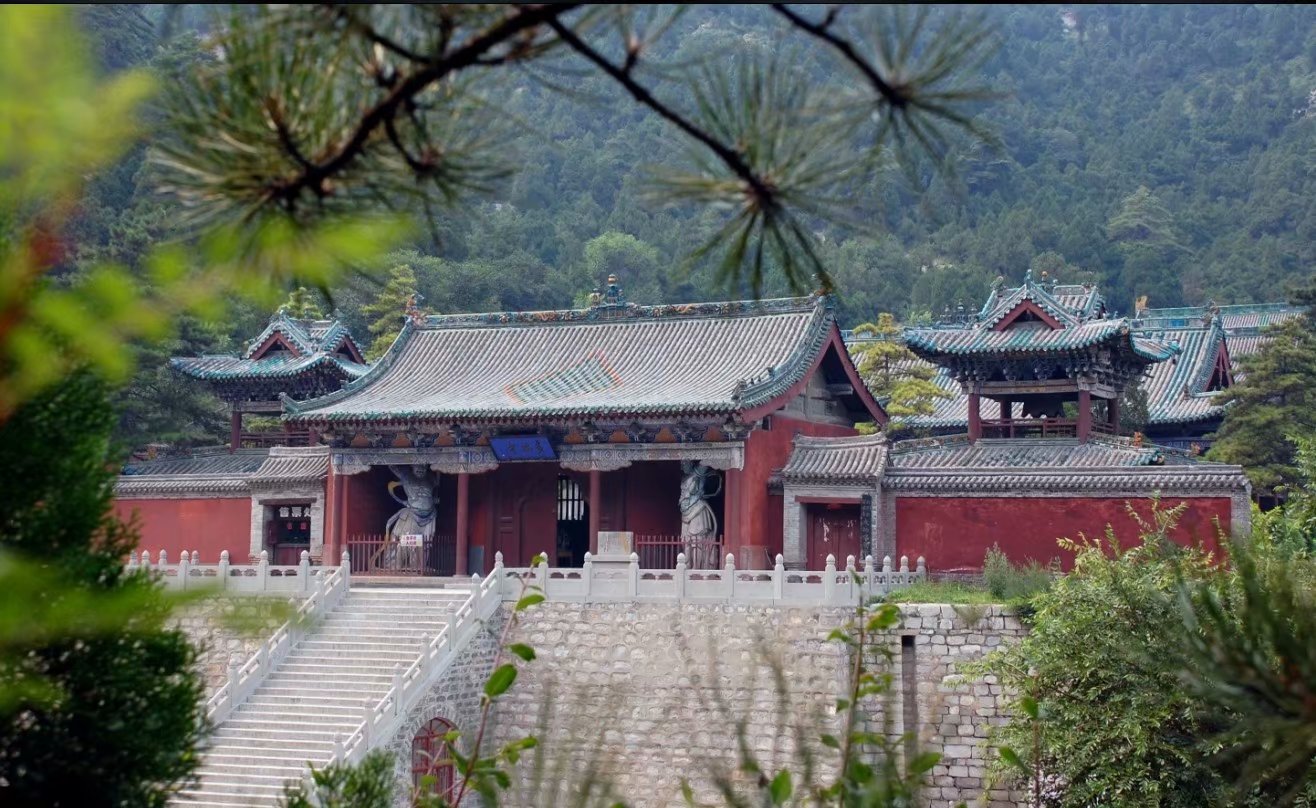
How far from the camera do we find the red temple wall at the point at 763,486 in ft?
76.1

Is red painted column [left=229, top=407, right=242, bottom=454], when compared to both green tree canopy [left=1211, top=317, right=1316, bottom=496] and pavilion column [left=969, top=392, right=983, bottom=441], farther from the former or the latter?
green tree canopy [left=1211, top=317, right=1316, bottom=496]

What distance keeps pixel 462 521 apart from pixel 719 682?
720cm

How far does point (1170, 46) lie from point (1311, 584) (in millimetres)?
75671

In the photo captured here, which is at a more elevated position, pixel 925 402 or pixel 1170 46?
pixel 1170 46

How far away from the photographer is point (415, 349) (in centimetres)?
2806

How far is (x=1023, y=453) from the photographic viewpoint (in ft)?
80.3

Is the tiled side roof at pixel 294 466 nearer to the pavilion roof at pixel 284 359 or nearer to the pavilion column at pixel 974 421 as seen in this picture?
the pavilion roof at pixel 284 359

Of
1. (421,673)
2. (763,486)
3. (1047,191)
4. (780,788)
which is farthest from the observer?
(1047,191)

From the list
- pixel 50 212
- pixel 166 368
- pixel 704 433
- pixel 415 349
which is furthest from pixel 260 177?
pixel 166 368

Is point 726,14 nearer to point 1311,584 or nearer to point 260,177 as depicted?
point 1311,584

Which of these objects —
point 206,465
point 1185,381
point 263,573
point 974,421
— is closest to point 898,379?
point 1185,381

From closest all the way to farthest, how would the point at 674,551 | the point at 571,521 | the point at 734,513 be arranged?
the point at 734,513 < the point at 674,551 < the point at 571,521

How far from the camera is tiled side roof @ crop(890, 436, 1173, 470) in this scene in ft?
77.1

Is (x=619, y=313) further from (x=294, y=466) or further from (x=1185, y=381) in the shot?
(x=1185, y=381)
